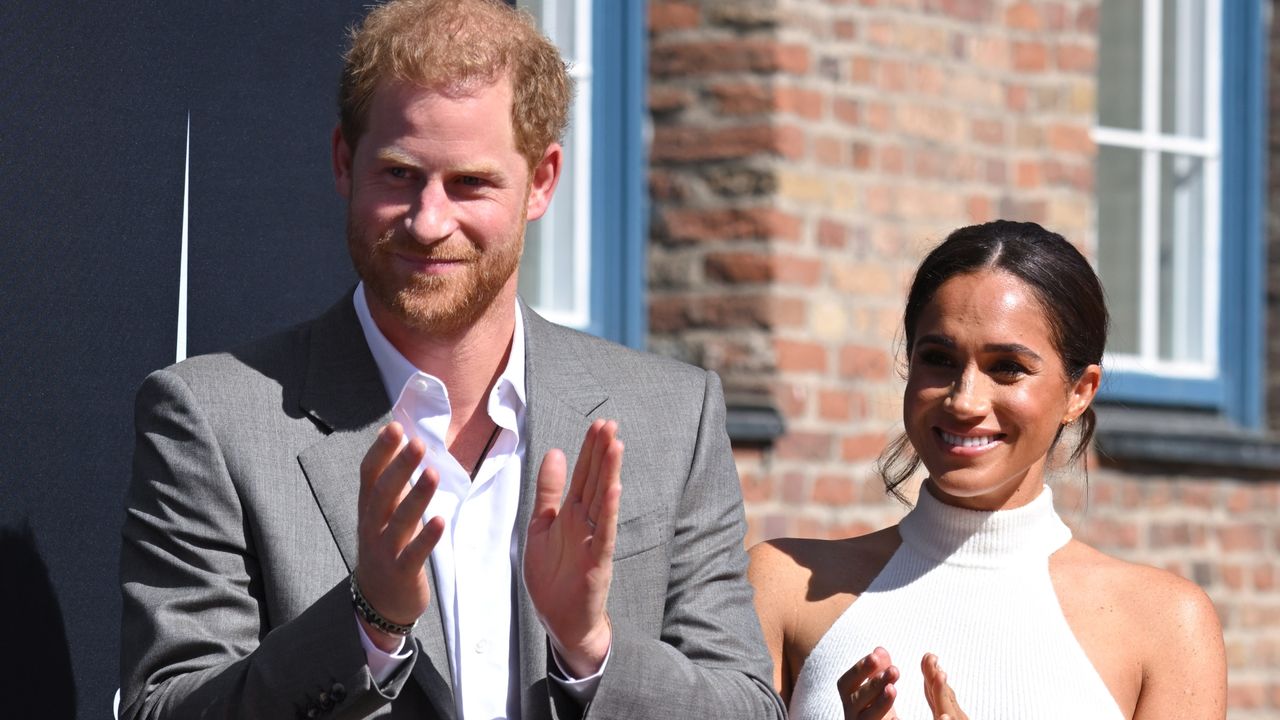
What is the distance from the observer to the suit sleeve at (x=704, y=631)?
2393mm

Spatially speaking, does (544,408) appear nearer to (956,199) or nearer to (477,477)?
(477,477)

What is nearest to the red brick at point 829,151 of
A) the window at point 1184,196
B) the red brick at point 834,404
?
the red brick at point 834,404

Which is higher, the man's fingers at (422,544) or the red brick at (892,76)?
the red brick at (892,76)

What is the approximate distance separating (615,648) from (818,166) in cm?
271

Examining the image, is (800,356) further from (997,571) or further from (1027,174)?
(997,571)

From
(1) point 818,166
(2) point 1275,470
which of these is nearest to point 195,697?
(1) point 818,166

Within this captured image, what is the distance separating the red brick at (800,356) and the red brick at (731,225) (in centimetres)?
27

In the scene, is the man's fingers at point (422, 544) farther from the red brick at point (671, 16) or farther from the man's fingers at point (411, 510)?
the red brick at point (671, 16)

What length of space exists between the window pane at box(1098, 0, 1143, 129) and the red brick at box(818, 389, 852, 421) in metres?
1.62

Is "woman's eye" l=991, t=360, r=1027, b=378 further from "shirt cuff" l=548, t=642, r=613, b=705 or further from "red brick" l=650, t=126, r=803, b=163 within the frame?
"red brick" l=650, t=126, r=803, b=163

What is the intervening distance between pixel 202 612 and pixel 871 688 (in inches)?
36.2

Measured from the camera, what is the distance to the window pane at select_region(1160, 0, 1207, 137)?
20.0ft

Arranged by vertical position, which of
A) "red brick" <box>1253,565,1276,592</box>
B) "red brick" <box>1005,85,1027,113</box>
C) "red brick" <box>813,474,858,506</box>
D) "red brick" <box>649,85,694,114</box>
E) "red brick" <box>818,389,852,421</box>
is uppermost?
"red brick" <box>1005,85,1027,113</box>

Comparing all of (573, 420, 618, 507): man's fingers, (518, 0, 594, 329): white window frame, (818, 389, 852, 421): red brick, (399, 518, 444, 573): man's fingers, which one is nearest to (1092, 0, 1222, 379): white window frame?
(818, 389, 852, 421): red brick
